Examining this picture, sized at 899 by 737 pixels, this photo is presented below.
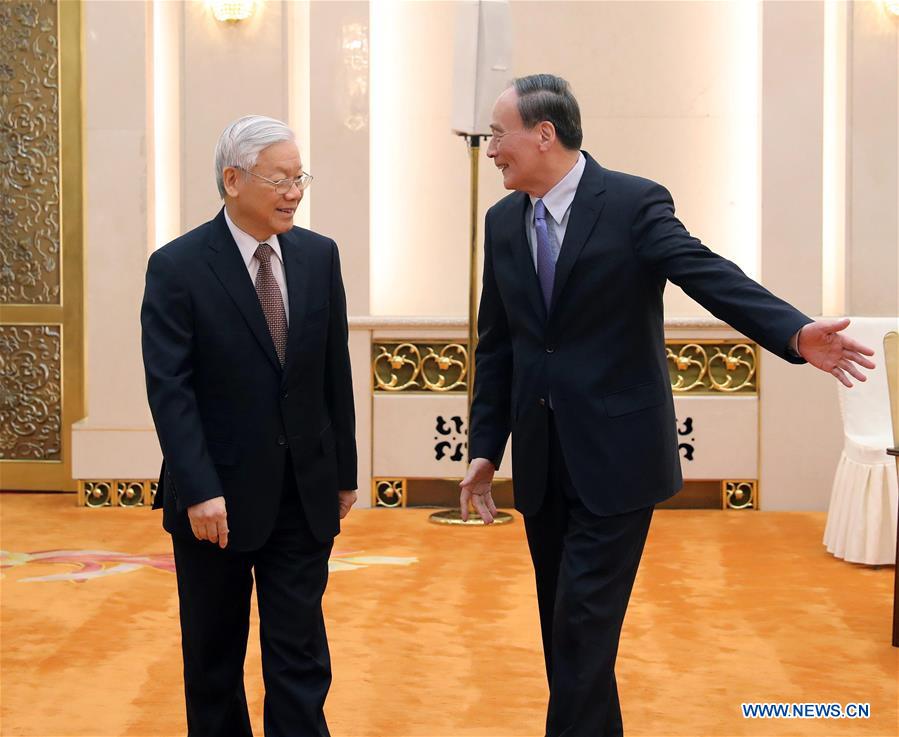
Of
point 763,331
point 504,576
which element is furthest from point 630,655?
point 763,331

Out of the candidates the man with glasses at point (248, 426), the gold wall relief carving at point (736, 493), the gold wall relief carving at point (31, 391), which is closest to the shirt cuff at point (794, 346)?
the man with glasses at point (248, 426)

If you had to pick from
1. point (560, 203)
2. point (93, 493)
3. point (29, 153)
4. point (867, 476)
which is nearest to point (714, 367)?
point (867, 476)

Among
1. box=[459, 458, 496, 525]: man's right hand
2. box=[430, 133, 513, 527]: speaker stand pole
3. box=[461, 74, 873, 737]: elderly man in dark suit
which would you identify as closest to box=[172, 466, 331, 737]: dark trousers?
box=[459, 458, 496, 525]: man's right hand

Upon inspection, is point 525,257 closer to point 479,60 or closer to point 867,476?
point 867,476

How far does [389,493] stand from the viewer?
21.0 ft

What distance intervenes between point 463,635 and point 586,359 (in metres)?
1.77

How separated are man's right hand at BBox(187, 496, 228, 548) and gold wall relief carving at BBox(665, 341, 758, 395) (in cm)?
434

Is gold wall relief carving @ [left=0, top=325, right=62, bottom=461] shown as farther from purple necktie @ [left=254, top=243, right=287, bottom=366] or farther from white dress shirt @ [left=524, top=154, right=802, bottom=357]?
white dress shirt @ [left=524, top=154, right=802, bottom=357]

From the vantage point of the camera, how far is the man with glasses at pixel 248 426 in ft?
7.71

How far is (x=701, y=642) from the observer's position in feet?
12.7

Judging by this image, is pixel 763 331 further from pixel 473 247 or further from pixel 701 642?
pixel 473 247

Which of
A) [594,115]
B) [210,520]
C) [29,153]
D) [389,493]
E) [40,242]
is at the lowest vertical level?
[389,493]

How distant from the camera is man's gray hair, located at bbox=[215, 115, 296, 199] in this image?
2369mm

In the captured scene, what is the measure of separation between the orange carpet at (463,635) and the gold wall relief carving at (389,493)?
55cm
